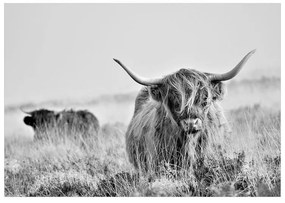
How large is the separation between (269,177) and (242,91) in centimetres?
326

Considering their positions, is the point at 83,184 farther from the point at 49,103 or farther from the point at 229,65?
the point at 49,103

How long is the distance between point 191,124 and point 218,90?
2.34 feet

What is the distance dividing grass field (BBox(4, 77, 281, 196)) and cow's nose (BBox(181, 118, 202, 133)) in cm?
58

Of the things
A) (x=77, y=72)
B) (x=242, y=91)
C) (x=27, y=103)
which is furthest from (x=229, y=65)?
(x=27, y=103)

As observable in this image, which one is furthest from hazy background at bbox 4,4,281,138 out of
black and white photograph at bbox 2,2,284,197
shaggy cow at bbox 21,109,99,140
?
shaggy cow at bbox 21,109,99,140

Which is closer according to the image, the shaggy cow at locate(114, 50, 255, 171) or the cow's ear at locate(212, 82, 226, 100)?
the shaggy cow at locate(114, 50, 255, 171)

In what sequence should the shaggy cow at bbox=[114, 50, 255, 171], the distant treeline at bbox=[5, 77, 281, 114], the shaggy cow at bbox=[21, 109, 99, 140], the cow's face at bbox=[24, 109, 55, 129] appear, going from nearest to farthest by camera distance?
the shaggy cow at bbox=[114, 50, 255, 171]
the distant treeline at bbox=[5, 77, 281, 114]
the shaggy cow at bbox=[21, 109, 99, 140]
the cow's face at bbox=[24, 109, 55, 129]

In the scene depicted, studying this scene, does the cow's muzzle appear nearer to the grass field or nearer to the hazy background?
the grass field

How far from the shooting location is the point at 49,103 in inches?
419

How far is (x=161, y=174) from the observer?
18.6ft

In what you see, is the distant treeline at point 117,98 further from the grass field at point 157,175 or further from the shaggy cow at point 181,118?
the shaggy cow at point 181,118

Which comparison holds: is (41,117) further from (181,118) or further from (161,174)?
(181,118)

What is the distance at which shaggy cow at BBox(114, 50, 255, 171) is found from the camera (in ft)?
17.6

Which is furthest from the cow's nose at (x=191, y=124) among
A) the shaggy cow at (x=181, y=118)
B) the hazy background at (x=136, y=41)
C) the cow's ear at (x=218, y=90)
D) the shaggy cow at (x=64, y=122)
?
the shaggy cow at (x=64, y=122)
